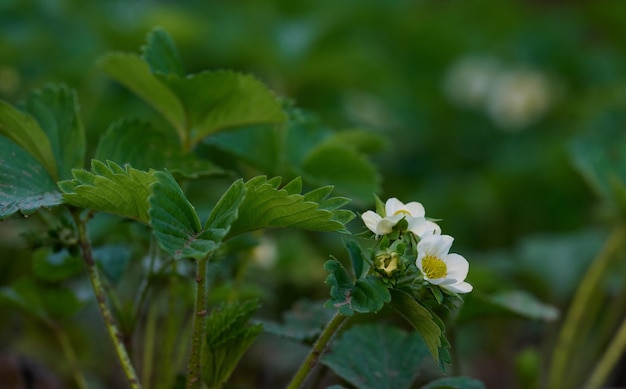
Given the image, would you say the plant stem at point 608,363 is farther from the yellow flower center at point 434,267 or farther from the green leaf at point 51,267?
the green leaf at point 51,267

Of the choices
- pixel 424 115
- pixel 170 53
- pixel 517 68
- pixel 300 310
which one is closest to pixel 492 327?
pixel 300 310

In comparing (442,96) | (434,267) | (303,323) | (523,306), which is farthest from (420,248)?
(442,96)

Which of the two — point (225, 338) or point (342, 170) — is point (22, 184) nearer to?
point (225, 338)

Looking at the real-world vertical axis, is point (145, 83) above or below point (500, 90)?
above

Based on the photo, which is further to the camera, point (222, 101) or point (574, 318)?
point (574, 318)

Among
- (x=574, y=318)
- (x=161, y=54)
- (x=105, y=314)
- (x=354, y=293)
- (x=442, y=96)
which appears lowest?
(x=442, y=96)

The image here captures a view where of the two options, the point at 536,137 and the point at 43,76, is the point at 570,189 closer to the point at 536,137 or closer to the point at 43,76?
the point at 536,137

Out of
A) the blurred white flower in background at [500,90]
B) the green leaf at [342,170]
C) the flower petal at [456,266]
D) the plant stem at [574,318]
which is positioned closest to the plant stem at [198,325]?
the flower petal at [456,266]
